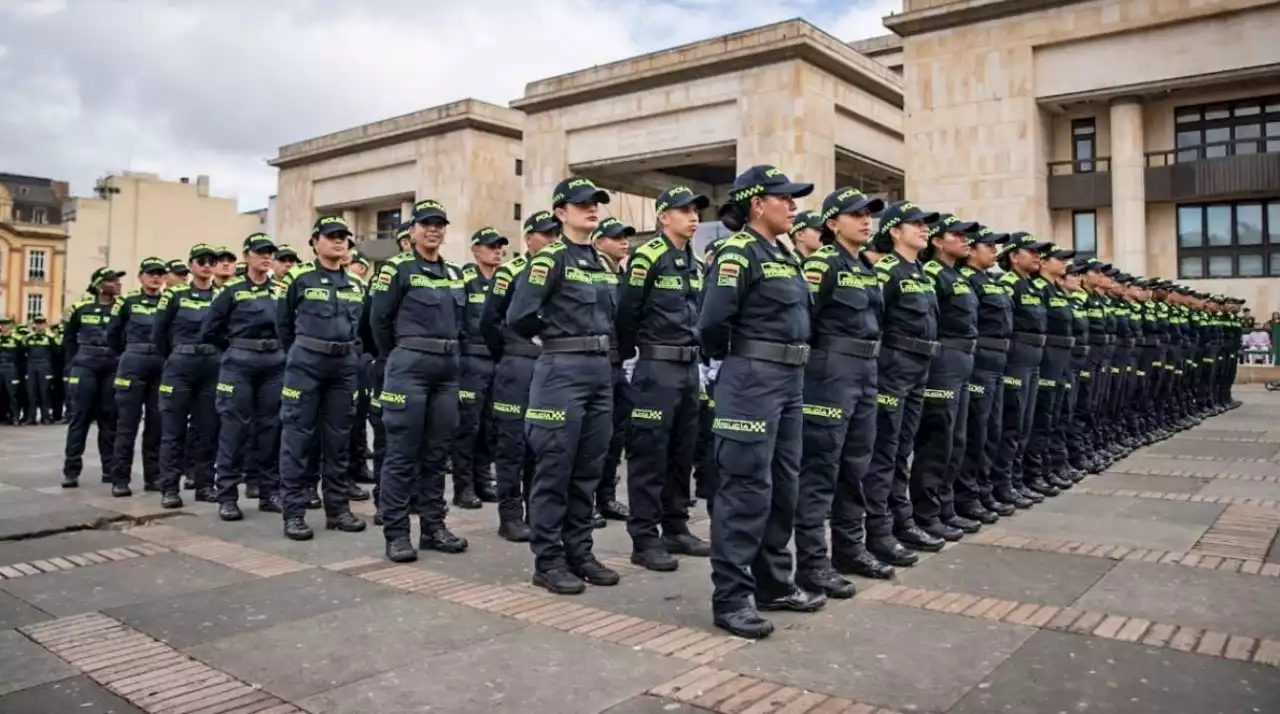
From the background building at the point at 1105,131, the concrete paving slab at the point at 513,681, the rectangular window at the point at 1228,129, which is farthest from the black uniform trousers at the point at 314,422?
the rectangular window at the point at 1228,129

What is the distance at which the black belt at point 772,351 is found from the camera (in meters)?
4.62

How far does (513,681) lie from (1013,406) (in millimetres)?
5301

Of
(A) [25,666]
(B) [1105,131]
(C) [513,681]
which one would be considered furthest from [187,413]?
(B) [1105,131]

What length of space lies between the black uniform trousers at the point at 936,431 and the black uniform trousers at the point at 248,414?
498 centimetres

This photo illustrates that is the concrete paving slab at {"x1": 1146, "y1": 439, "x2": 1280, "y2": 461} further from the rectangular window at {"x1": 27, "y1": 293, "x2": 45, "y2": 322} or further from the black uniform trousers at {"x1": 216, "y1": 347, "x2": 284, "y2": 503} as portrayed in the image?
the rectangular window at {"x1": 27, "y1": 293, "x2": 45, "y2": 322}

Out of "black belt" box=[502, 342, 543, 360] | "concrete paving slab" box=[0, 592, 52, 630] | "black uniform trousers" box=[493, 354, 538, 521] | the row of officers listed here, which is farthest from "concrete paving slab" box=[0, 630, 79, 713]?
"black belt" box=[502, 342, 543, 360]

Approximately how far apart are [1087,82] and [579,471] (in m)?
24.3

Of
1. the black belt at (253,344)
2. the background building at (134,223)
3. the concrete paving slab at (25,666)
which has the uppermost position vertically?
the background building at (134,223)

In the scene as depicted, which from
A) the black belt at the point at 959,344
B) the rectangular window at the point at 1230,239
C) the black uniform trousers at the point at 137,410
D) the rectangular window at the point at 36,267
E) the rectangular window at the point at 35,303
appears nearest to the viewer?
the black belt at the point at 959,344

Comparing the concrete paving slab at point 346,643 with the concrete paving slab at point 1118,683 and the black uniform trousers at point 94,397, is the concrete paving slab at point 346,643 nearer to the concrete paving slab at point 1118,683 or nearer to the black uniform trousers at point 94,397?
the concrete paving slab at point 1118,683

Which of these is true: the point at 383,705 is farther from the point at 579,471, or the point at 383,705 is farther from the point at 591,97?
Answer: the point at 591,97

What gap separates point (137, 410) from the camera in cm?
916

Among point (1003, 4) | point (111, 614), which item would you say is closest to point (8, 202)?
point (1003, 4)

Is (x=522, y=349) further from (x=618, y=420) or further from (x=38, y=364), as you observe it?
(x=38, y=364)
